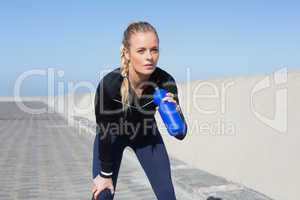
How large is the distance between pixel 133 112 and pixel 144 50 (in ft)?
1.98

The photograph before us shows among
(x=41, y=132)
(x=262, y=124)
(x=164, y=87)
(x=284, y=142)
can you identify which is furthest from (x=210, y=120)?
(x=41, y=132)

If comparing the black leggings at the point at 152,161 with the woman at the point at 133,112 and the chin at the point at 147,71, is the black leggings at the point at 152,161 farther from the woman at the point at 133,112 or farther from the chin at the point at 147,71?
the chin at the point at 147,71

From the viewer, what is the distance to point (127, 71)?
3.26 meters

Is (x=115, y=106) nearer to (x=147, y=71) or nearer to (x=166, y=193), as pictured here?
(x=147, y=71)

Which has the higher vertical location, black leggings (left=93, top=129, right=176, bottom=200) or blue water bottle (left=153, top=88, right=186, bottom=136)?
blue water bottle (left=153, top=88, right=186, bottom=136)

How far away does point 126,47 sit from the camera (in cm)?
313

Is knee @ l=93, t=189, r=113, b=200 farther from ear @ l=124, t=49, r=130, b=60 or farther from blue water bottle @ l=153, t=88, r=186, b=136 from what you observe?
ear @ l=124, t=49, r=130, b=60

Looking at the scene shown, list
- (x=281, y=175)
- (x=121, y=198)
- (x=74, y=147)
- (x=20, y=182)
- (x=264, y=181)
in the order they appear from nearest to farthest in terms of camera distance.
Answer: (x=281, y=175)
(x=264, y=181)
(x=121, y=198)
(x=20, y=182)
(x=74, y=147)

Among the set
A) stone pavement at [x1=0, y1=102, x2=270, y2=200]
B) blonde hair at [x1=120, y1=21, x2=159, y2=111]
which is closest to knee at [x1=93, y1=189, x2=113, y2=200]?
blonde hair at [x1=120, y1=21, x2=159, y2=111]

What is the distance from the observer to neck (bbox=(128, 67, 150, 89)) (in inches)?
128

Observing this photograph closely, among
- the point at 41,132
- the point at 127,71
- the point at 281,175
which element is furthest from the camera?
the point at 41,132

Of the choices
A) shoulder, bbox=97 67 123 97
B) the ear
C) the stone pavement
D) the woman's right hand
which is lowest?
the stone pavement

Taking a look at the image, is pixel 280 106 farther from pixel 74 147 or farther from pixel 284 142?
pixel 74 147

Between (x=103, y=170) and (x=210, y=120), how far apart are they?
17.1 feet
